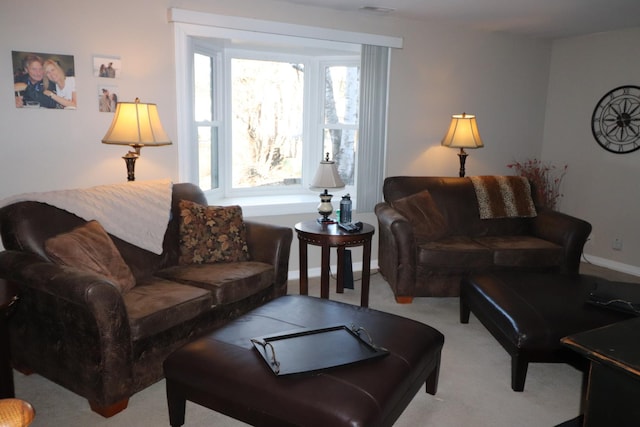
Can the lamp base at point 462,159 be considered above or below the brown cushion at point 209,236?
above

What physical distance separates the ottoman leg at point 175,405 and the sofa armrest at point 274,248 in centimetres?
120

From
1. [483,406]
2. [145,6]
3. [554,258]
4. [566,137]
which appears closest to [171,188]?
[145,6]

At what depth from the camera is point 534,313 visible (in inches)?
104

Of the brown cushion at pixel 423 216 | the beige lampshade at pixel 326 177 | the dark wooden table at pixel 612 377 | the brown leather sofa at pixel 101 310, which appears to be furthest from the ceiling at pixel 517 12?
the dark wooden table at pixel 612 377

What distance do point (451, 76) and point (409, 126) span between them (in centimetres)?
68

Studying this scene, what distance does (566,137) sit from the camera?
208 inches

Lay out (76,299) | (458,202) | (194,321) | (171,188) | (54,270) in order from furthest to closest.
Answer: (458,202), (171,188), (194,321), (54,270), (76,299)

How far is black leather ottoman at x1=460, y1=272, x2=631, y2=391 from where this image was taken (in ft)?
8.26

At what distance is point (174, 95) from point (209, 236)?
117 centimetres

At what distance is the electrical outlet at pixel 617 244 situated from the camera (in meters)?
4.90

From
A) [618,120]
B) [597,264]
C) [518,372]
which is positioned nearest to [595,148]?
[618,120]

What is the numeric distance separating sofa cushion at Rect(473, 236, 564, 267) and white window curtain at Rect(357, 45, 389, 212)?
1146mm

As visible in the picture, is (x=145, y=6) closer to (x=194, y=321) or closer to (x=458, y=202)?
(x=194, y=321)

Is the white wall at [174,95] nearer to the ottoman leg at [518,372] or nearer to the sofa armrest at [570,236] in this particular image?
the sofa armrest at [570,236]
